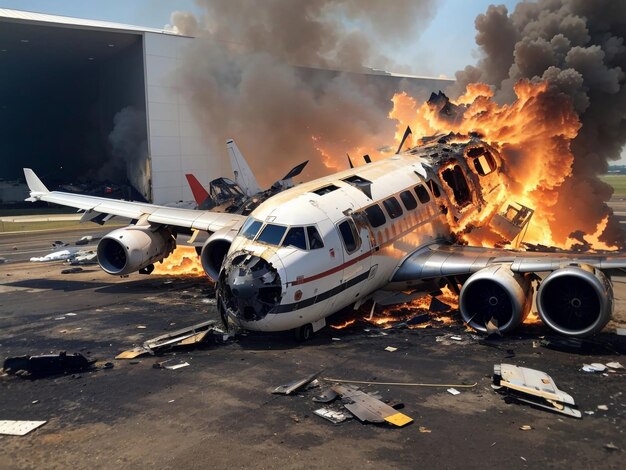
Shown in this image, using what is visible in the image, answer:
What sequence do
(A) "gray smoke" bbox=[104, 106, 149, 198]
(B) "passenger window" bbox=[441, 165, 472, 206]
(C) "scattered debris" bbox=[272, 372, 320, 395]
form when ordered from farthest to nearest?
(A) "gray smoke" bbox=[104, 106, 149, 198], (B) "passenger window" bbox=[441, 165, 472, 206], (C) "scattered debris" bbox=[272, 372, 320, 395]

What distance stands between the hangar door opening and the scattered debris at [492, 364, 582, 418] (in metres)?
50.1

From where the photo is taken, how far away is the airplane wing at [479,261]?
14195mm

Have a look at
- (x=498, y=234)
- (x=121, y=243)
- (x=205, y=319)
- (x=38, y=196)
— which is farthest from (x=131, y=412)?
(x=38, y=196)

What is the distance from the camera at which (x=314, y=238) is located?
1331cm

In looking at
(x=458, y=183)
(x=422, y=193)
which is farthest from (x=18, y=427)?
(x=458, y=183)

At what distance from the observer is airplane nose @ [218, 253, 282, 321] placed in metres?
12.5

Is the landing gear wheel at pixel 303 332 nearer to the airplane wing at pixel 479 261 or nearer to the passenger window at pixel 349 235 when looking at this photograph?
the passenger window at pixel 349 235

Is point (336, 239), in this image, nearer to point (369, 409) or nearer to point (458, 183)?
point (369, 409)

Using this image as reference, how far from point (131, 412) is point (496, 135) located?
62.1 feet

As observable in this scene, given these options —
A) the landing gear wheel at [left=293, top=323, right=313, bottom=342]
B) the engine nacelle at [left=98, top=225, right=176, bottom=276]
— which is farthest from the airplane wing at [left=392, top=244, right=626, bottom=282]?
the engine nacelle at [left=98, top=225, right=176, bottom=276]

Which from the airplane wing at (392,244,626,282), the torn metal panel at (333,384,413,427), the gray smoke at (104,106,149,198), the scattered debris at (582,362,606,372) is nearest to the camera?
the torn metal panel at (333,384,413,427)

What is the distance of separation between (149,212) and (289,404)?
46.8 feet

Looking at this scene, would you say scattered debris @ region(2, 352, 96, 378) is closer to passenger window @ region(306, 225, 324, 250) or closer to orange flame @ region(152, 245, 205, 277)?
passenger window @ region(306, 225, 324, 250)

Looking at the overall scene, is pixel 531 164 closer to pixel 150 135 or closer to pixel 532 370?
pixel 532 370
